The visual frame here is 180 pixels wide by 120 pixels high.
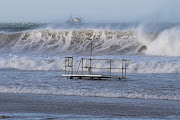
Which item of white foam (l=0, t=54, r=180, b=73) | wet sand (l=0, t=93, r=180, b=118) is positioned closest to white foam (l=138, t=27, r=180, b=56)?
white foam (l=0, t=54, r=180, b=73)

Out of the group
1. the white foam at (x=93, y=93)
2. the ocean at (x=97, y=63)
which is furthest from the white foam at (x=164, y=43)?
the white foam at (x=93, y=93)

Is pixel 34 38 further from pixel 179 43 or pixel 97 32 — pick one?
pixel 179 43

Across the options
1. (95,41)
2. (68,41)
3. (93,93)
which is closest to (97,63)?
(93,93)

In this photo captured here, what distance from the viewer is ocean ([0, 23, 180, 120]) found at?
16609 millimetres

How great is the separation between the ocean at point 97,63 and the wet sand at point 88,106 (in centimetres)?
16

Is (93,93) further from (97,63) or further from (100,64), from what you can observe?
(97,63)

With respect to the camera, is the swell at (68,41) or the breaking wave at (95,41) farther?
the swell at (68,41)

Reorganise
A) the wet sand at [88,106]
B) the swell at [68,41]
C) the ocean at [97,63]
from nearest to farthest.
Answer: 1. the wet sand at [88,106]
2. the ocean at [97,63]
3. the swell at [68,41]

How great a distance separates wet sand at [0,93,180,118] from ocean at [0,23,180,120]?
158mm

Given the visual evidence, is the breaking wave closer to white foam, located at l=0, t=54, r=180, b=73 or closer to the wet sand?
white foam, located at l=0, t=54, r=180, b=73

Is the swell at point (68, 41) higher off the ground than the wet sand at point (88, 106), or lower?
higher

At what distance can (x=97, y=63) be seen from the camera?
3022 centimetres

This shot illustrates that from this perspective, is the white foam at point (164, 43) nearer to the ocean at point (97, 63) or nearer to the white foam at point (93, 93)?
the ocean at point (97, 63)

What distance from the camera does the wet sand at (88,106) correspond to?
13070 mm
